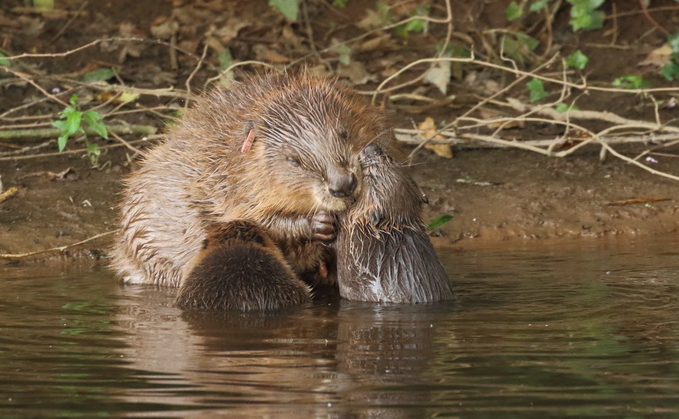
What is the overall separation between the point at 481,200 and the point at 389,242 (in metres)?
2.46

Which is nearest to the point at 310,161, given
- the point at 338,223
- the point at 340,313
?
the point at 338,223

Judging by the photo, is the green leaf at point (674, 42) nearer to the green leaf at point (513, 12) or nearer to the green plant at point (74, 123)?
the green leaf at point (513, 12)

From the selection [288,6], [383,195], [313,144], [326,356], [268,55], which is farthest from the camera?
[268,55]

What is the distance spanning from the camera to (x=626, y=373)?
3.39 m

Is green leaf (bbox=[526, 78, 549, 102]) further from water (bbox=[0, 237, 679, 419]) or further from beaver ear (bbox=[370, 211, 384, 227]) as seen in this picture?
beaver ear (bbox=[370, 211, 384, 227])

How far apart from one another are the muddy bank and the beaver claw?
1758mm

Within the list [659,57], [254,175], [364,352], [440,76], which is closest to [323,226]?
[254,175]

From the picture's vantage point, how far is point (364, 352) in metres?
3.77

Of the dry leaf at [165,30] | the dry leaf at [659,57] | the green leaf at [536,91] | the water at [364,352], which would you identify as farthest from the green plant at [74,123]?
the dry leaf at [659,57]

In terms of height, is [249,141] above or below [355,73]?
below

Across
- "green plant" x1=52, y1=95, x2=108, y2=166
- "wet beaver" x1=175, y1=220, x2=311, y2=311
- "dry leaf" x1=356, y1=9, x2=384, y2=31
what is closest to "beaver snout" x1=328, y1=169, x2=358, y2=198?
"wet beaver" x1=175, y1=220, x2=311, y2=311

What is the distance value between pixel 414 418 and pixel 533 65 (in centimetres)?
675

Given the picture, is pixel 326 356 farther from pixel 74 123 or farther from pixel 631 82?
pixel 631 82

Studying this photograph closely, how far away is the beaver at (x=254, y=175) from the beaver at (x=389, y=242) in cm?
9
